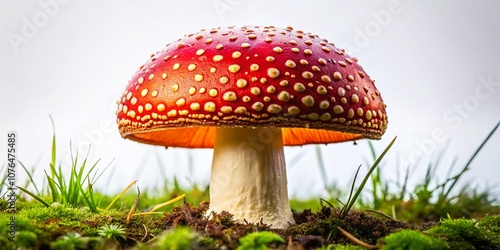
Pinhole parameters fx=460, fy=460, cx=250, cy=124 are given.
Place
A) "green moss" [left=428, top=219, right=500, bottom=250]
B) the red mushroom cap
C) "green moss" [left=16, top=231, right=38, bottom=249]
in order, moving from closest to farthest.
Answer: "green moss" [left=16, top=231, right=38, bottom=249], "green moss" [left=428, top=219, right=500, bottom=250], the red mushroom cap

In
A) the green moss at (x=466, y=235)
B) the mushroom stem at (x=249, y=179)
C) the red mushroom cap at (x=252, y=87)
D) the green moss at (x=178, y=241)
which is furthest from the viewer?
the mushroom stem at (x=249, y=179)

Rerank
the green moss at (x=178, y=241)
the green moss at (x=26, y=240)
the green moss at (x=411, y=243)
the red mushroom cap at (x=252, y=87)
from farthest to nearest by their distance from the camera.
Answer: the red mushroom cap at (x=252, y=87)
the green moss at (x=411, y=243)
the green moss at (x=26, y=240)
the green moss at (x=178, y=241)

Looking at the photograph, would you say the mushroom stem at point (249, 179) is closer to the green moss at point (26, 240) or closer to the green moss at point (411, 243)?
the green moss at point (411, 243)

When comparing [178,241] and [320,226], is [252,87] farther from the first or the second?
[178,241]

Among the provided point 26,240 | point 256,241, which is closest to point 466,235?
point 256,241

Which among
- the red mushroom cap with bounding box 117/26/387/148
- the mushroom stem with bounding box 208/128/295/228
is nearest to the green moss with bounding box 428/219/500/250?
the red mushroom cap with bounding box 117/26/387/148

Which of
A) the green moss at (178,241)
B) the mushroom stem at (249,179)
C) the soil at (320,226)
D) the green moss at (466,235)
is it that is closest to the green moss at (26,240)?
the green moss at (178,241)

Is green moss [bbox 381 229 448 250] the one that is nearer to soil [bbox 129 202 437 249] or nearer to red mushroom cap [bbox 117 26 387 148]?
soil [bbox 129 202 437 249]
